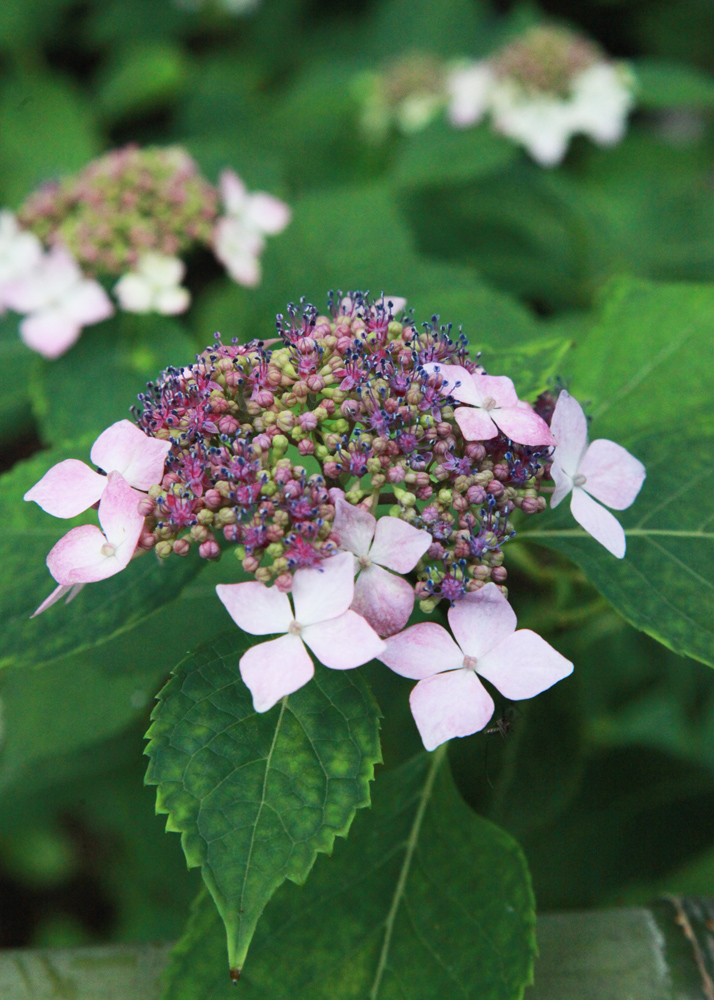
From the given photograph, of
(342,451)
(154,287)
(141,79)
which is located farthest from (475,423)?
(141,79)

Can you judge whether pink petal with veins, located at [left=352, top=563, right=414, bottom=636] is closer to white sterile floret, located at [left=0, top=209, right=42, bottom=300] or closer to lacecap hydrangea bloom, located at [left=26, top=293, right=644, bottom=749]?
lacecap hydrangea bloom, located at [left=26, top=293, right=644, bottom=749]

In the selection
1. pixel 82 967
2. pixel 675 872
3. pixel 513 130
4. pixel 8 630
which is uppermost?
pixel 8 630

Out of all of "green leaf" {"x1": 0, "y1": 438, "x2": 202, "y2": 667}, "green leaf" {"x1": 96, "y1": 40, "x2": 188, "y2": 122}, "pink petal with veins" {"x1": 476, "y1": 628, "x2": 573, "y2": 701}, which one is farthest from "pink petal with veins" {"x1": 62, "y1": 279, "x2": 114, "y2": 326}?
"green leaf" {"x1": 96, "y1": 40, "x2": 188, "y2": 122}

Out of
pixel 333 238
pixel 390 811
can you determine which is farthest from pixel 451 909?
pixel 333 238

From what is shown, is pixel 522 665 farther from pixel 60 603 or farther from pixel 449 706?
pixel 60 603

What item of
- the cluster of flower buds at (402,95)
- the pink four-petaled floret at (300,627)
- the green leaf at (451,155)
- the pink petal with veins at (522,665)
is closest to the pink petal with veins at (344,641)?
the pink four-petaled floret at (300,627)

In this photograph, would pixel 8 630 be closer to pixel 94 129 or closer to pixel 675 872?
pixel 675 872

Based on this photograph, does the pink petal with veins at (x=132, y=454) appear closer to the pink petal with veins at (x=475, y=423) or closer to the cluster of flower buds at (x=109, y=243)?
the pink petal with veins at (x=475, y=423)
